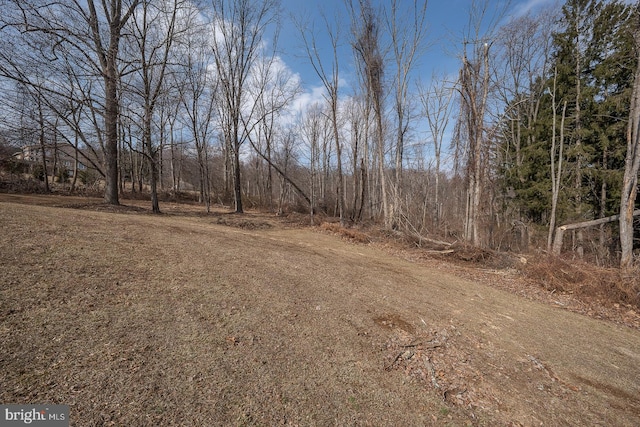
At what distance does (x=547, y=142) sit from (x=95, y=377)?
19.1 metres

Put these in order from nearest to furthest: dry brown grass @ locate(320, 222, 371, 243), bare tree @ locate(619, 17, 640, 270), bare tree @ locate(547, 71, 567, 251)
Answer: bare tree @ locate(619, 17, 640, 270) < dry brown grass @ locate(320, 222, 371, 243) < bare tree @ locate(547, 71, 567, 251)

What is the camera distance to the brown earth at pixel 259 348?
1666mm

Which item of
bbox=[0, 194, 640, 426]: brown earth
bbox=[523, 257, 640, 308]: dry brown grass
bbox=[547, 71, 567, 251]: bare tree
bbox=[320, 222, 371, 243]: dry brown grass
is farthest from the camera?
bbox=[547, 71, 567, 251]: bare tree

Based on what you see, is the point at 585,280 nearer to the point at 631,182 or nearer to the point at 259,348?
the point at 631,182

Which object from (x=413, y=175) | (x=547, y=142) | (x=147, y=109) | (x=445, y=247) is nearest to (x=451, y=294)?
(x=445, y=247)

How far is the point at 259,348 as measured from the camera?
7.68 ft

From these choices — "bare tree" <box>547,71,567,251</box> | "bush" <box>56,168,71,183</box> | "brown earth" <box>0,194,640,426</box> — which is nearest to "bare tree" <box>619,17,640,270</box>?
"bare tree" <box>547,71,567,251</box>

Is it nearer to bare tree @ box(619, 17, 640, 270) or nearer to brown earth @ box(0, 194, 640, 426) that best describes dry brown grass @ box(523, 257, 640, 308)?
brown earth @ box(0, 194, 640, 426)

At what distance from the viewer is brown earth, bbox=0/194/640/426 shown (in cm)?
167

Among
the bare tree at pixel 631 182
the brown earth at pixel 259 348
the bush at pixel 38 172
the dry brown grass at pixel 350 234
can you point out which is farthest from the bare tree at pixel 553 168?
the bush at pixel 38 172

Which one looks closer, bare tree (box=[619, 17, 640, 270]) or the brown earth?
the brown earth

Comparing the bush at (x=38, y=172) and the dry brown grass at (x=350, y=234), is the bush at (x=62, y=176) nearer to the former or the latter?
the bush at (x=38, y=172)

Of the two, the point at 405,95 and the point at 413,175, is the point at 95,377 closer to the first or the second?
the point at 405,95

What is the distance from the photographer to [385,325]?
3.28m
